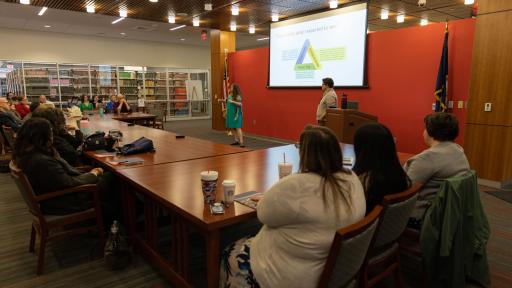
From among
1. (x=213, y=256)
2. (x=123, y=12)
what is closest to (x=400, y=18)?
(x=123, y=12)

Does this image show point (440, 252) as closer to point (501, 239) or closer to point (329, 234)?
point (329, 234)

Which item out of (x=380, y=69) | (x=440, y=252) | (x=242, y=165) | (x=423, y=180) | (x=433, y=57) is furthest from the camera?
(x=380, y=69)

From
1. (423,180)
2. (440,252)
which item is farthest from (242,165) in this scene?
(440,252)

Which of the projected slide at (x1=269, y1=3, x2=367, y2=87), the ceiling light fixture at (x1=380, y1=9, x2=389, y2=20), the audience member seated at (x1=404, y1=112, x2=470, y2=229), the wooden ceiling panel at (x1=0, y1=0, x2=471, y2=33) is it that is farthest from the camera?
the ceiling light fixture at (x1=380, y1=9, x2=389, y2=20)

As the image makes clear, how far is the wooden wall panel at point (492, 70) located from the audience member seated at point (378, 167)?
3.75 m

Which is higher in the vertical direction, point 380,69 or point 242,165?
point 380,69

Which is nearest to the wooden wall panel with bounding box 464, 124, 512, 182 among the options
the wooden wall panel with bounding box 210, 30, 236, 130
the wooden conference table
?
the wooden conference table

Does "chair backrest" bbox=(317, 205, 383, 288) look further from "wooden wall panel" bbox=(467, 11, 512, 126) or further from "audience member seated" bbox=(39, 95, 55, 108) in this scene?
"wooden wall panel" bbox=(467, 11, 512, 126)

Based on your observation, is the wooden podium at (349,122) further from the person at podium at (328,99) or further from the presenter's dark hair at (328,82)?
the presenter's dark hair at (328,82)

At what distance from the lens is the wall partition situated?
1168 cm

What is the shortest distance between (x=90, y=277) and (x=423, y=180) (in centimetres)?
242

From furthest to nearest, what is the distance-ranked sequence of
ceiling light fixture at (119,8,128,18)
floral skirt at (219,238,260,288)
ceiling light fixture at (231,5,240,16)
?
ceiling light fixture at (119,8,128,18) → ceiling light fixture at (231,5,240,16) → floral skirt at (219,238,260,288)

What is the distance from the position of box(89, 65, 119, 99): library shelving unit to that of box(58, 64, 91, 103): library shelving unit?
7.9 inches

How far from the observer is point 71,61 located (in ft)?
40.5
